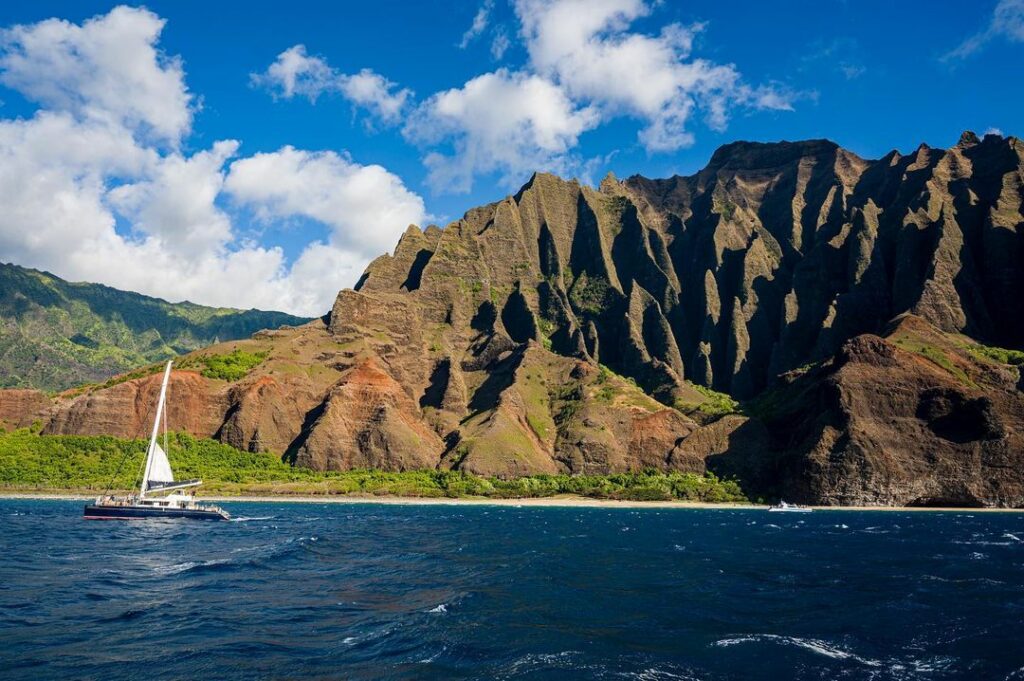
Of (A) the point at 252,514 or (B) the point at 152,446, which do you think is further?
(A) the point at 252,514

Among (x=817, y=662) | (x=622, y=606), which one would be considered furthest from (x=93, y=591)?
(x=817, y=662)

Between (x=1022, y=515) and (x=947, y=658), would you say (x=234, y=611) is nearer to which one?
(x=947, y=658)

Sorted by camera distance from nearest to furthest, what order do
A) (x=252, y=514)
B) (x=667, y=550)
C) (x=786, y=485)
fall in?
1. (x=667, y=550)
2. (x=252, y=514)
3. (x=786, y=485)

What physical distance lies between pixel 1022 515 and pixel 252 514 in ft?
540

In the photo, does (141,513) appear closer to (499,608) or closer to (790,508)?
(499,608)

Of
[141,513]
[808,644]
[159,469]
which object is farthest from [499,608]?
[159,469]

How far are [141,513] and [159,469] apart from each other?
9.62m

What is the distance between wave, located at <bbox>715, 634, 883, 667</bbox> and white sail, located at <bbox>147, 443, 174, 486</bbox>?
107 m

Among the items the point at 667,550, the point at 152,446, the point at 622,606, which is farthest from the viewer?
the point at 152,446

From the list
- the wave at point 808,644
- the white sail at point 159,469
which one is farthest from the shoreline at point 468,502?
the wave at point 808,644

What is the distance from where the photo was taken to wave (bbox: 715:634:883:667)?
118 feet

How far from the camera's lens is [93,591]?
50406 millimetres

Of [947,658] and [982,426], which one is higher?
[982,426]

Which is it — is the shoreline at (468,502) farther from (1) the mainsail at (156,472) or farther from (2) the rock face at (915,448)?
(1) the mainsail at (156,472)
